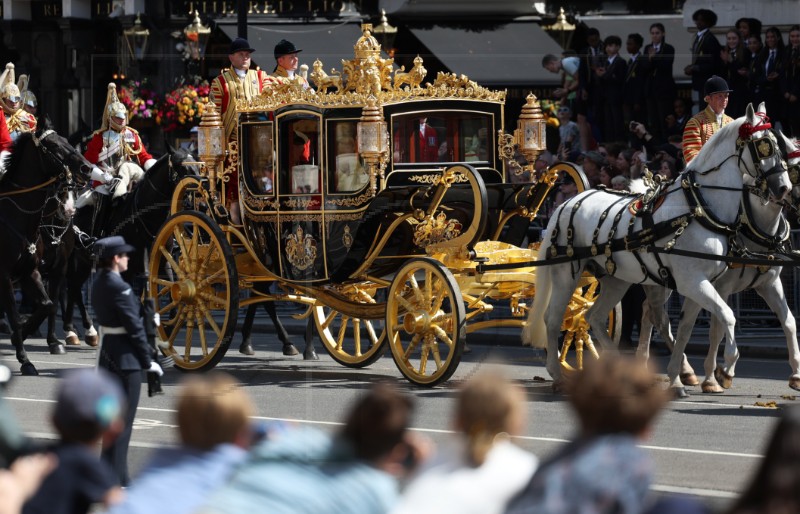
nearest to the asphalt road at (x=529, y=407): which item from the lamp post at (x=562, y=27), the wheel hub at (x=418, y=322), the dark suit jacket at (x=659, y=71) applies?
the wheel hub at (x=418, y=322)

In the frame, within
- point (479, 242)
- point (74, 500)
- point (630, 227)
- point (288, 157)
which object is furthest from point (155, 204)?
point (74, 500)

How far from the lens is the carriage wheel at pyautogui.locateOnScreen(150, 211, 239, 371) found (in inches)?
548

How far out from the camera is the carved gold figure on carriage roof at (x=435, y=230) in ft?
43.5

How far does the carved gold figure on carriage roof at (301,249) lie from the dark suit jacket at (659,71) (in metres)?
7.68

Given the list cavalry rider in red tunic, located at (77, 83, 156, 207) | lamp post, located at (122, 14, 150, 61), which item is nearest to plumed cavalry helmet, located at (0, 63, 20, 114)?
cavalry rider in red tunic, located at (77, 83, 156, 207)

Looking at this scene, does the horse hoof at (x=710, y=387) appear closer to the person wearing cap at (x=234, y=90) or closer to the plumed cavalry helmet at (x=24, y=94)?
the person wearing cap at (x=234, y=90)

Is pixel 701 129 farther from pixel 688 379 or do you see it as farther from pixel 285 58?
pixel 285 58

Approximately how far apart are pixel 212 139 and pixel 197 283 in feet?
4.11

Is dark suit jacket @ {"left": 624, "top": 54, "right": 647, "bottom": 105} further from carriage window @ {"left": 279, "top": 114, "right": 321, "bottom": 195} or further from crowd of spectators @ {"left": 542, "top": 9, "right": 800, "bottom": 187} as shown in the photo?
carriage window @ {"left": 279, "top": 114, "right": 321, "bottom": 195}

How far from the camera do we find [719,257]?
12.3 meters

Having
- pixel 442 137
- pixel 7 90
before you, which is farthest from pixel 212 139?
pixel 7 90

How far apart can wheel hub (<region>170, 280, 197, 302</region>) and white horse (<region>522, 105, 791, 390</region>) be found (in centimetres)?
299

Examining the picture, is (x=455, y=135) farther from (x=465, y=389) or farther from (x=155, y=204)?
(x=465, y=389)

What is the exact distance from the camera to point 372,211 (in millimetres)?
13586
